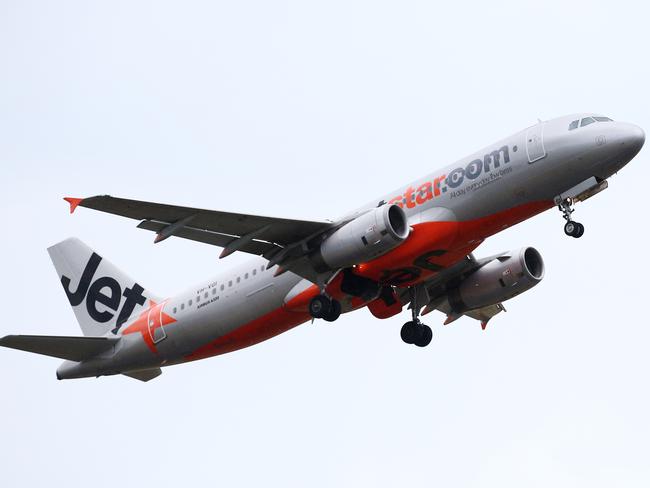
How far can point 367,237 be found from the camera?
1425 inches

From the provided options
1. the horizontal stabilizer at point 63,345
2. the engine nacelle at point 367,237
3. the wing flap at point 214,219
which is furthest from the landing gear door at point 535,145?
the horizontal stabilizer at point 63,345

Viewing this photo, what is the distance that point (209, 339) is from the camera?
4131 centimetres

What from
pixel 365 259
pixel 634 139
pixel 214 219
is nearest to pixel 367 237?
pixel 365 259

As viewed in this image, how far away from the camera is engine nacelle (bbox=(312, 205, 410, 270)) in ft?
118

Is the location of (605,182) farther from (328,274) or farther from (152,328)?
(152,328)

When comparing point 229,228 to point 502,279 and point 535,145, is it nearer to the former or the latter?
point 535,145

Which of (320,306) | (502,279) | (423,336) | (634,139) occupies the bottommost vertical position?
(320,306)

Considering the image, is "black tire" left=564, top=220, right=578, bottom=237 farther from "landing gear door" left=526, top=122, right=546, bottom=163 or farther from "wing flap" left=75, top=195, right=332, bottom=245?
"wing flap" left=75, top=195, right=332, bottom=245

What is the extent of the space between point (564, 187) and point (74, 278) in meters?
20.0

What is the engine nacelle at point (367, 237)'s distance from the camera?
35969 millimetres

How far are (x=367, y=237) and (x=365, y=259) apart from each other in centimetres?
89

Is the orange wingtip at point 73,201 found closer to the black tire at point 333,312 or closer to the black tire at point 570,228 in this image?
the black tire at point 333,312

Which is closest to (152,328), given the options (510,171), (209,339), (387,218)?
(209,339)

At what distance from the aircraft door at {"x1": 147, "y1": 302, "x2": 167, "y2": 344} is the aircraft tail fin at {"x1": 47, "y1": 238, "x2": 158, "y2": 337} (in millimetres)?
1576
